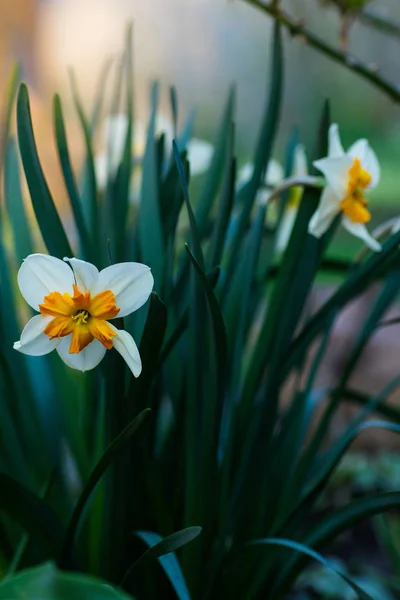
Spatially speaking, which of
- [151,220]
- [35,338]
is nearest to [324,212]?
[151,220]

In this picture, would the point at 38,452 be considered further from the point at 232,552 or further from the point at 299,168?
the point at 299,168

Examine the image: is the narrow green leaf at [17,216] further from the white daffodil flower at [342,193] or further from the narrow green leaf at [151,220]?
the white daffodil flower at [342,193]

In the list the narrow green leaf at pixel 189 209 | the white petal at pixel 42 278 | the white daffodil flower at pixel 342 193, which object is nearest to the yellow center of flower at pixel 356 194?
the white daffodil flower at pixel 342 193

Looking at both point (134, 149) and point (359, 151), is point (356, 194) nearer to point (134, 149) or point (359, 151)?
point (359, 151)

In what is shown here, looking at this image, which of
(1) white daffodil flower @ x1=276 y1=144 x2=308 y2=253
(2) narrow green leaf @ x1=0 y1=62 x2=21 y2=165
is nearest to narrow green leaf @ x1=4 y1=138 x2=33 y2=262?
(2) narrow green leaf @ x1=0 y1=62 x2=21 y2=165

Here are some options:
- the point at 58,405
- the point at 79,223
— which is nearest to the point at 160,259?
the point at 79,223

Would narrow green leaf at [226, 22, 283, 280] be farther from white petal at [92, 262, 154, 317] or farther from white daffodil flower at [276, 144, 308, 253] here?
white petal at [92, 262, 154, 317]
